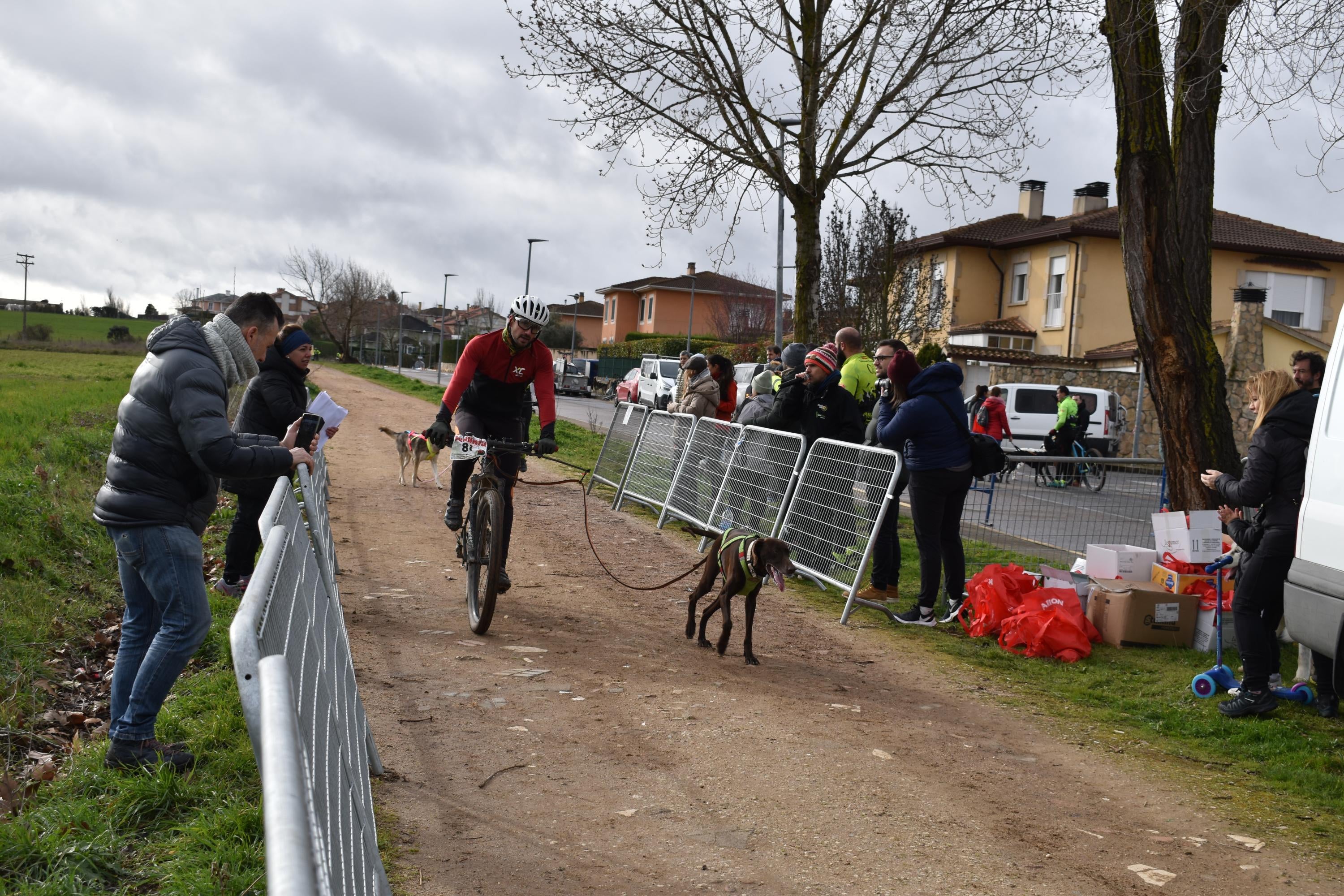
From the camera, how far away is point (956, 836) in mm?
4223

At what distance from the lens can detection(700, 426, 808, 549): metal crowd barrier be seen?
9688mm

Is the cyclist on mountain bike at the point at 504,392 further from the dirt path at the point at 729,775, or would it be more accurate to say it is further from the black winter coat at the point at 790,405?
the black winter coat at the point at 790,405

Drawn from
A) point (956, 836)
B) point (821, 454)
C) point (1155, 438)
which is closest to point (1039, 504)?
point (821, 454)

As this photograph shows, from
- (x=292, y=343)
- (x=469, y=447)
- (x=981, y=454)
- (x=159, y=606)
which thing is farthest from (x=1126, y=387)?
(x=159, y=606)

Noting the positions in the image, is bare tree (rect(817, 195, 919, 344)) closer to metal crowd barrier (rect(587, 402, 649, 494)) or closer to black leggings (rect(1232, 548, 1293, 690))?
metal crowd barrier (rect(587, 402, 649, 494))

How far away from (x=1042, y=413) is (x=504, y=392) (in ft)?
74.7

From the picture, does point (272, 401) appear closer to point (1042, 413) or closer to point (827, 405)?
point (827, 405)

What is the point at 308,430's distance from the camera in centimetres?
596

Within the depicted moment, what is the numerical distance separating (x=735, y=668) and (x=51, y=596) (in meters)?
4.70

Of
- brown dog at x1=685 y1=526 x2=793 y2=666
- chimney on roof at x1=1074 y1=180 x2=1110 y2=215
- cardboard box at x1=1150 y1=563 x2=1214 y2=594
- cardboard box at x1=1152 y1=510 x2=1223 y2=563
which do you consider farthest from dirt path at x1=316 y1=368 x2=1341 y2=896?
chimney on roof at x1=1074 y1=180 x2=1110 y2=215

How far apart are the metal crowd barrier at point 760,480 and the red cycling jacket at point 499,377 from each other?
2.53 meters

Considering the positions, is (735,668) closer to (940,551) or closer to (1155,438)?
(940,551)

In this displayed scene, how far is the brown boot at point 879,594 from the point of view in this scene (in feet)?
28.1

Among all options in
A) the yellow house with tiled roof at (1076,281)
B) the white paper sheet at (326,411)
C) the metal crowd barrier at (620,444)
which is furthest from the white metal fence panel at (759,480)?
the yellow house with tiled roof at (1076,281)
